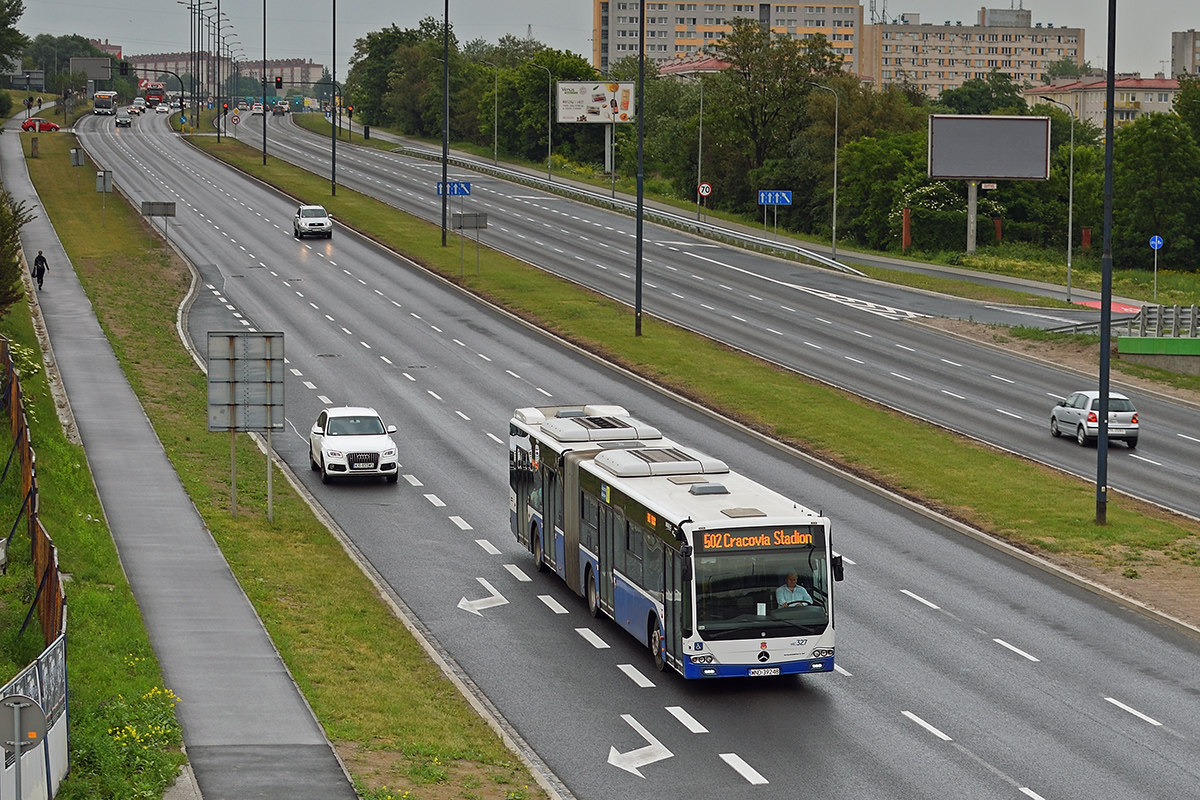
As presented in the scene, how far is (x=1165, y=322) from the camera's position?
5475 cm

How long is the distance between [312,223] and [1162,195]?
5798cm

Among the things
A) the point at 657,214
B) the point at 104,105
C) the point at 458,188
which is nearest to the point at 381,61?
the point at 104,105

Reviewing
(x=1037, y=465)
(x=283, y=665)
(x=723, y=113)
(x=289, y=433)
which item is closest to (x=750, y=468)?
(x=1037, y=465)

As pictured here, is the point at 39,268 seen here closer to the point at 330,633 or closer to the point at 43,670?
the point at 330,633

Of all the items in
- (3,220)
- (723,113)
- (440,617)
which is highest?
(723,113)

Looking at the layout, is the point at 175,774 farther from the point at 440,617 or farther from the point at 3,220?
the point at 3,220

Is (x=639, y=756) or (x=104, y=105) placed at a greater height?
(x=104, y=105)

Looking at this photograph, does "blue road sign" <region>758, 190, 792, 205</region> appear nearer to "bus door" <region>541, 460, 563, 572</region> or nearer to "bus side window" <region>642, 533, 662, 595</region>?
"bus door" <region>541, 460, 563, 572</region>

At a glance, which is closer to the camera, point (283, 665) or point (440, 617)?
point (283, 665)

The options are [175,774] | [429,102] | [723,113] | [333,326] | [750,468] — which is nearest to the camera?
[175,774]

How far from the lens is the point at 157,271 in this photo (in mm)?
64312

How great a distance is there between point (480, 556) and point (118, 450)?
34.7 ft

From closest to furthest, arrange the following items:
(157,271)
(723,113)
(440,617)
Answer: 1. (440,617)
2. (157,271)
3. (723,113)

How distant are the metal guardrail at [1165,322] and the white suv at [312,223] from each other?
→ 1631 inches
